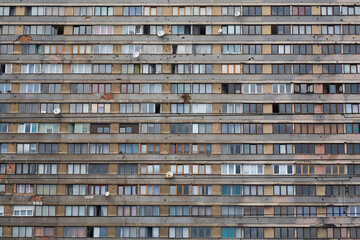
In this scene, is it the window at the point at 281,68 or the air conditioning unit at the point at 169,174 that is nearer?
the air conditioning unit at the point at 169,174

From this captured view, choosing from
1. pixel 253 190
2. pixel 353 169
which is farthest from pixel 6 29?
pixel 353 169

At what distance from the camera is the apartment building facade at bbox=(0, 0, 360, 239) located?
7831 cm

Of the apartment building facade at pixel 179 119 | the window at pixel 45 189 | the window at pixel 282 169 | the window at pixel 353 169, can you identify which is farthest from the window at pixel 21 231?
the window at pixel 353 169

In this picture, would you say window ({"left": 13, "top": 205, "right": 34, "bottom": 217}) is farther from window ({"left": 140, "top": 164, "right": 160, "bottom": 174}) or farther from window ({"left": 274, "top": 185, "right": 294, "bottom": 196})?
window ({"left": 274, "top": 185, "right": 294, "bottom": 196})

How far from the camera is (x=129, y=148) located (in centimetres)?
7988

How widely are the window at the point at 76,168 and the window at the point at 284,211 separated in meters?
24.4

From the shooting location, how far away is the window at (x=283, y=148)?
79562 mm

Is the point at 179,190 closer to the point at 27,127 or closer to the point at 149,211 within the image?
the point at 149,211

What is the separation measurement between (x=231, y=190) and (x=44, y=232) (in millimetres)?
23785

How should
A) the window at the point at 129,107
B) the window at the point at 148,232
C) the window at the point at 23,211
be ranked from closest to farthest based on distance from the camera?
1. the window at the point at 148,232
2. the window at the point at 23,211
3. the window at the point at 129,107

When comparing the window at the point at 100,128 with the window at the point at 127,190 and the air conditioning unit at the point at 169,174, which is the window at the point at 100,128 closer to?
the window at the point at 127,190

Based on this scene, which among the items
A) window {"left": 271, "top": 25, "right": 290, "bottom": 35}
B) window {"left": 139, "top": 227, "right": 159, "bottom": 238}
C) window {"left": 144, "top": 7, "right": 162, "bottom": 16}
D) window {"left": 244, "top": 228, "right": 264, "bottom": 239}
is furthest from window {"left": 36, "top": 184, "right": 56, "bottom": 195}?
window {"left": 271, "top": 25, "right": 290, "bottom": 35}

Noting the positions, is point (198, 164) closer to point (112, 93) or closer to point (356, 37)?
point (112, 93)

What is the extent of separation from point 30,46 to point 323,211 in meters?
43.0
